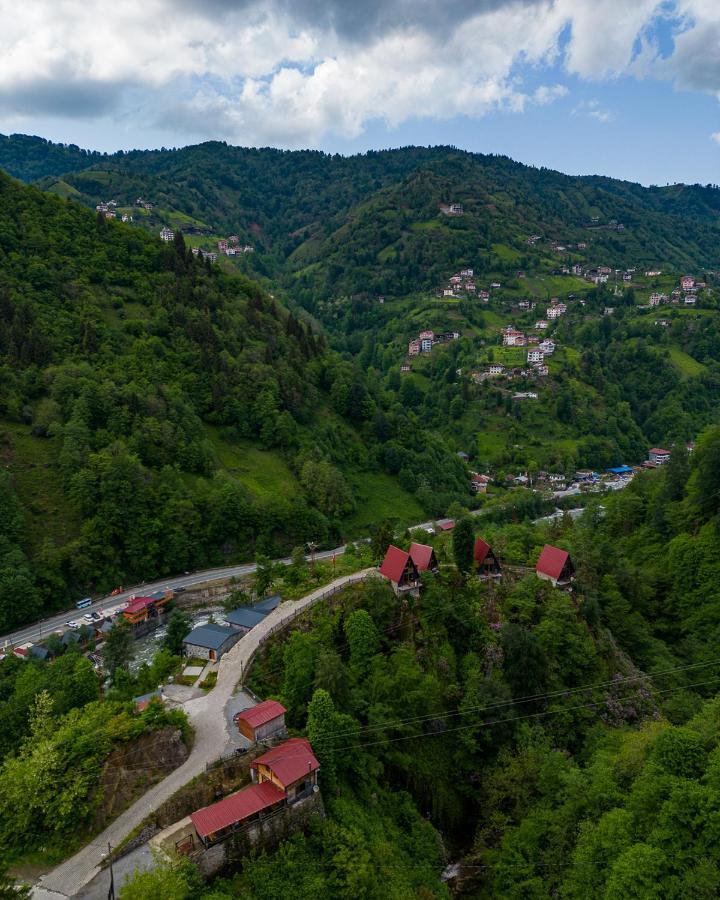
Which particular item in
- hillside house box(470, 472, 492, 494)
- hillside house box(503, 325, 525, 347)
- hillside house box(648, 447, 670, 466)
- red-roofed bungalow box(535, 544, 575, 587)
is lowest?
hillside house box(648, 447, 670, 466)

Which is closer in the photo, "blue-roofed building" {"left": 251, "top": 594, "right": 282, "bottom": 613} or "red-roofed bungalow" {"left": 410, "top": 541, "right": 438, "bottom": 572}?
"red-roofed bungalow" {"left": 410, "top": 541, "right": 438, "bottom": 572}

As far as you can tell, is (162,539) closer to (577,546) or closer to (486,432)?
(577,546)

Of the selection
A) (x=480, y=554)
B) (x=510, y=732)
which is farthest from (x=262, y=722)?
(x=480, y=554)

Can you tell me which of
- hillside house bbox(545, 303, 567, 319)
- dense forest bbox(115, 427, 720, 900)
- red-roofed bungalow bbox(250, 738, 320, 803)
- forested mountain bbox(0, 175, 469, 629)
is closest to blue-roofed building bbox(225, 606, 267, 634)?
dense forest bbox(115, 427, 720, 900)

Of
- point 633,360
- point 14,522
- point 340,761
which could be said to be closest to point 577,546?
point 340,761

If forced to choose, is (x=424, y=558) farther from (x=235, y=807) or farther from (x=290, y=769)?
(x=235, y=807)

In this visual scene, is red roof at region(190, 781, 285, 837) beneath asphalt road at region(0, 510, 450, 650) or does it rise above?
above

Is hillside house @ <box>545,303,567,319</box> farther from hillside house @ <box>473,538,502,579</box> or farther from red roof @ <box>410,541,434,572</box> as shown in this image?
red roof @ <box>410,541,434,572</box>

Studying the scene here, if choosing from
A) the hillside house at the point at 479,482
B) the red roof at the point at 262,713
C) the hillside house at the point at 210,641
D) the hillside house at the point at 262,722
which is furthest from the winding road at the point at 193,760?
the hillside house at the point at 479,482
